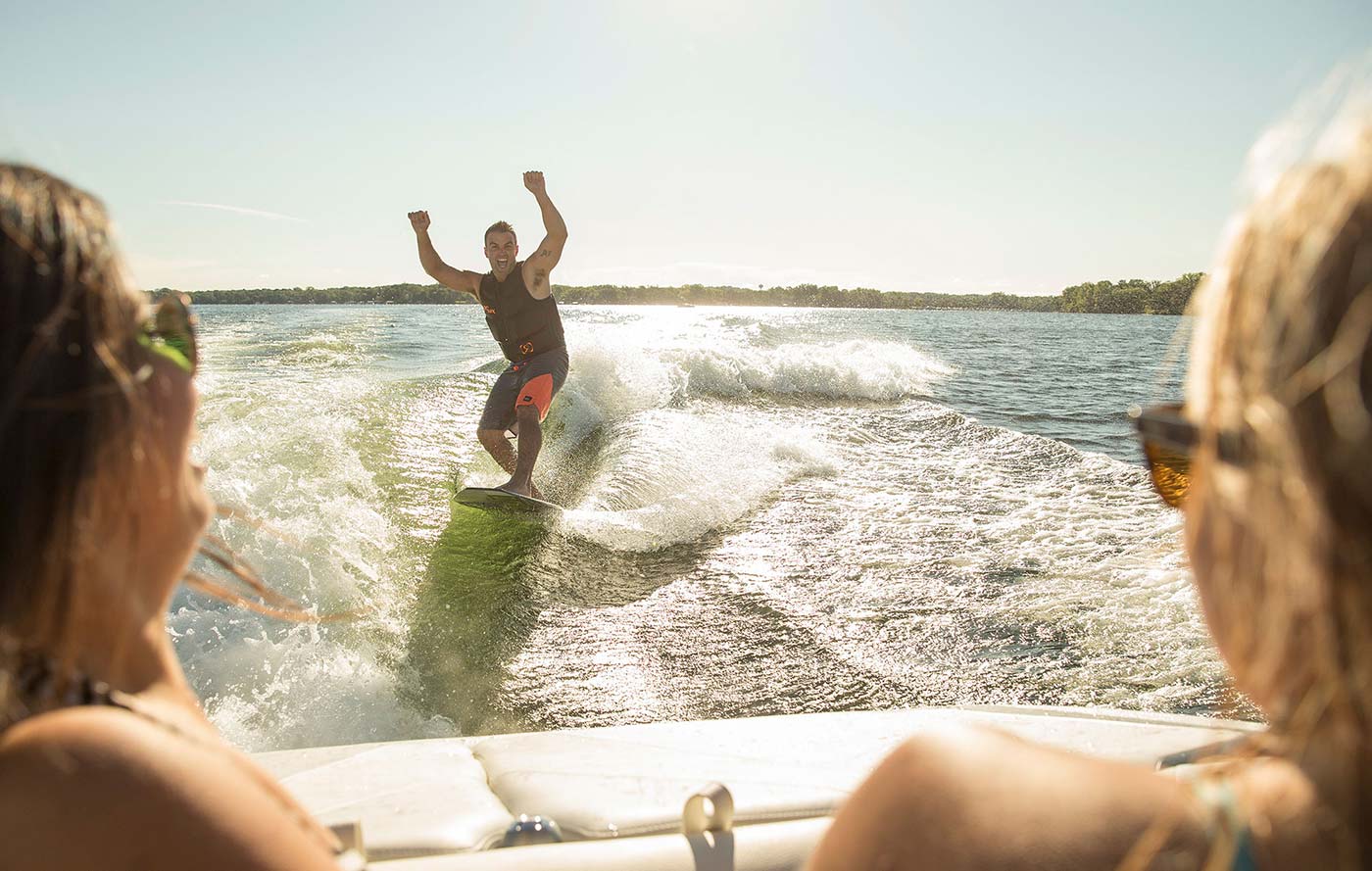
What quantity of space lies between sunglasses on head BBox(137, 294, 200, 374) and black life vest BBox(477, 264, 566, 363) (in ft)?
20.1

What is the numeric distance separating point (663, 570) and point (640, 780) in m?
3.65

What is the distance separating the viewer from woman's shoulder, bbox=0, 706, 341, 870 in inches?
24.3

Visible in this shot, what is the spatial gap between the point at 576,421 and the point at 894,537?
4.64 meters

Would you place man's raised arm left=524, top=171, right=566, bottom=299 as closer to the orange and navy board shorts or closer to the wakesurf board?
the orange and navy board shorts

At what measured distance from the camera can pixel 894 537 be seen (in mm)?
6246

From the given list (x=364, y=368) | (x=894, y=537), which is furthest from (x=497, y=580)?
(x=364, y=368)

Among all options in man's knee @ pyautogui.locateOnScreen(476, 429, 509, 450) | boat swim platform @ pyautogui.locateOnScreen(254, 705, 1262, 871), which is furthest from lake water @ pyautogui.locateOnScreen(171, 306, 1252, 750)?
boat swim platform @ pyautogui.locateOnScreen(254, 705, 1262, 871)

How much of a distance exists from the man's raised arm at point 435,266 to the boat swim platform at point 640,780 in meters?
5.42

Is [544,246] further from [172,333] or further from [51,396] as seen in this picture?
[51,396]

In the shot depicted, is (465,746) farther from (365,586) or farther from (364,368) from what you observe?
(364,368)

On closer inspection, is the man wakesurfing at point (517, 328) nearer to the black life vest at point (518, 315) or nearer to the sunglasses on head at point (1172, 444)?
the black life vest at point (518, 315)

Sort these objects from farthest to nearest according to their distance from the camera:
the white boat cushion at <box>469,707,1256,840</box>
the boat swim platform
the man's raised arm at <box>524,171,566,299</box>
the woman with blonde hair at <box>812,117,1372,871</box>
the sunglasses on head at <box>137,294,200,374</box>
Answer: the man's raised arm at <box>524,171,566,299</box> → the white boat cushion at <box>469,707,1256,840</box> → the boat swim platform → the sunglasses on head at <box>137,294,200,374</box> → the woman with blonde hair at <box>812,117,1372,871</box>

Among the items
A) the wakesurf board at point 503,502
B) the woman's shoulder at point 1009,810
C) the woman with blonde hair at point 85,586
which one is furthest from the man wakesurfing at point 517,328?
the woman's shoulder at point 1009,810

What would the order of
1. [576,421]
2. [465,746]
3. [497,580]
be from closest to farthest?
[465,746]
[497,580]
[576,421]
